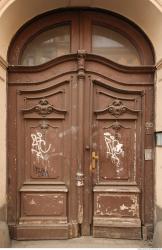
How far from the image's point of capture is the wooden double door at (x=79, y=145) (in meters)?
3.93

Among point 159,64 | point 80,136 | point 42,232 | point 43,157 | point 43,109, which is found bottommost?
point 42,232

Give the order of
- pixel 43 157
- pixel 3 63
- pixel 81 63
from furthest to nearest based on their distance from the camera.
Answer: pixel 43 157
pixel 81 63
pixel 3 63

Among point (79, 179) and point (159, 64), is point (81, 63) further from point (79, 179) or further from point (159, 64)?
point (79, 179)

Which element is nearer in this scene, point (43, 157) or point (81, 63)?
point (81, 63)

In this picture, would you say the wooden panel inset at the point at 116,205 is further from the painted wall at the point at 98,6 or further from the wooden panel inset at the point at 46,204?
the wooden panel inset at the point at 46,204

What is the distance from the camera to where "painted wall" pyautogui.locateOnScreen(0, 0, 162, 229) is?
3.66 meters

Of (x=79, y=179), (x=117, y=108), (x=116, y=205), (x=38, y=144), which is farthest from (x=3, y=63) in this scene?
(x=116, y=205)

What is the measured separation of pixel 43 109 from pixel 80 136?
0.68 metres

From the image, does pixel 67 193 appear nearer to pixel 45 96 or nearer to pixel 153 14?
pixel 45 96

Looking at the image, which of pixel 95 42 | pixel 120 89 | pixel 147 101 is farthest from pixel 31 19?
pixel 147 101

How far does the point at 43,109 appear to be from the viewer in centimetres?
394

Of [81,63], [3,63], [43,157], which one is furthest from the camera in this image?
[43,157]

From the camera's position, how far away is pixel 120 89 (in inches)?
155

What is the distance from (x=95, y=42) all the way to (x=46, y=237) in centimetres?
299
